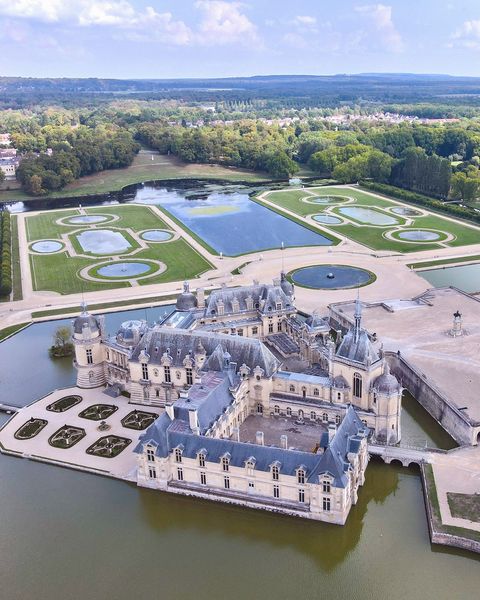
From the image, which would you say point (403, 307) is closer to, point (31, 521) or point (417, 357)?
point (417, 357)

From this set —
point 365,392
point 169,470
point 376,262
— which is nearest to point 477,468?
point 365,392

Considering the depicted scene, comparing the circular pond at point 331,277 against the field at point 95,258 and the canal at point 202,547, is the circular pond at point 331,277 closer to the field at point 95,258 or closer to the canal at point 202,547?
the field at point 95,258

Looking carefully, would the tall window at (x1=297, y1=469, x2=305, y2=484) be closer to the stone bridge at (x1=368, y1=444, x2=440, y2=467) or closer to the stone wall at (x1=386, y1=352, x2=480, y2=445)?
the stone bridge at (x1=368, y1=444, x2=440, y2=467)

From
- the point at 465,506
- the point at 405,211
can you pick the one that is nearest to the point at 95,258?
the point at 405,211

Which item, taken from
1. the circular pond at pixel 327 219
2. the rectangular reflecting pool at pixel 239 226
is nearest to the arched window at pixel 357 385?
the rectangular reflecting pool at pixel 239 226

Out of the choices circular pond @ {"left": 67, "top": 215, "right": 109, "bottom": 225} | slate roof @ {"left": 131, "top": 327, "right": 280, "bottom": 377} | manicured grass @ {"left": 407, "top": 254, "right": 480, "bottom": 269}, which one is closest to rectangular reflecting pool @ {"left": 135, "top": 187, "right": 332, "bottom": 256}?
circular pond @ {"left": 67, "top": 215, "right": 109, "bottom": 225}
